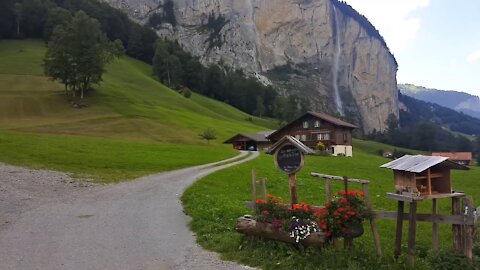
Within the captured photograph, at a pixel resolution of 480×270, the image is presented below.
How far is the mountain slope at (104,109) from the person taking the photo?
76.3 meters

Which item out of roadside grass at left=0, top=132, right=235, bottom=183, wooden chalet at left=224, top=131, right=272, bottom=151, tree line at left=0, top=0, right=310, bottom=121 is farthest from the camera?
tree line at left=0, top=0, right=310, bottom=121

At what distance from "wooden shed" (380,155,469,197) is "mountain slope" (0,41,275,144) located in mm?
63879

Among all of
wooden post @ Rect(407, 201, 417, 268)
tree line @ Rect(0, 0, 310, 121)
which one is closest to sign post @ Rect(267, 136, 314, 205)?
wooden post @ Rect(407, 201, 417, 268)

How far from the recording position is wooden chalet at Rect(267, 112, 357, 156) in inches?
3625

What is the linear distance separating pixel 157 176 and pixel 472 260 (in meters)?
27.8

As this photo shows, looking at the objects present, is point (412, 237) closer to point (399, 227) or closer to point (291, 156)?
point (399, 227)

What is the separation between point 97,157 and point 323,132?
59.2m

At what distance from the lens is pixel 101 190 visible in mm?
27719

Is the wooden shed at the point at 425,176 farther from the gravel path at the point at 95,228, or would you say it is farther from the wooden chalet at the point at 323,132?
the wooden chalet at the point at 323,132

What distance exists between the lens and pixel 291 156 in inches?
580

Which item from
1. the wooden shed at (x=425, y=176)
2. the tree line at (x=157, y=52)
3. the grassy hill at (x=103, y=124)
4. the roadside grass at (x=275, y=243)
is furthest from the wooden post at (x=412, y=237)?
the tree line at (x=157, y=52)

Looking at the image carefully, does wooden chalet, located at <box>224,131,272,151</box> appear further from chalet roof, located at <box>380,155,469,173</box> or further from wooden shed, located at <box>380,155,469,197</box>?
wooden shed, located at <box>380,155,469,197</box>

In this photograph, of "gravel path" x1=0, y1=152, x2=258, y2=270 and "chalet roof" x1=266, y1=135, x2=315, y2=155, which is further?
"chalet roof" x1=266, y1=135, x2=315, y2=155

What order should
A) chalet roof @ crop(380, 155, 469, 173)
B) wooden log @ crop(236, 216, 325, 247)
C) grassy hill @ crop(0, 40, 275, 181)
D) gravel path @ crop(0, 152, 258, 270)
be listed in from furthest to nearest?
grassy hill @ crop(0, 40, 275, 181), gravel path @ crop(0, 152, 258, 270), wooden log @ crop(236, 216, 325, 247), chalet roof @ crop(380, 155, 469, 173)
